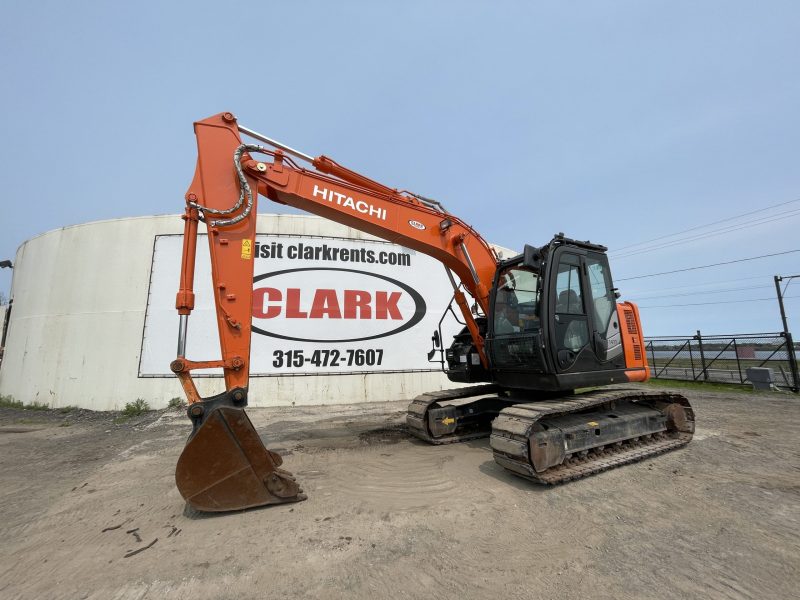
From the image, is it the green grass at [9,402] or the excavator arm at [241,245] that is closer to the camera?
the excavator arm at [241,245]

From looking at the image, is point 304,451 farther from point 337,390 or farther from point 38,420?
point 38,420

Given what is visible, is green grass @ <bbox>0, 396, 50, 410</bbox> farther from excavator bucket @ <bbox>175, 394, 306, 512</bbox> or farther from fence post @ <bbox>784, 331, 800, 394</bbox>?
fence post @ <bbox>784, 331, 800, 394</bbox>

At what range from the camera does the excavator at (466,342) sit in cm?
381

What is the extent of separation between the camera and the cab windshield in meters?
5.38

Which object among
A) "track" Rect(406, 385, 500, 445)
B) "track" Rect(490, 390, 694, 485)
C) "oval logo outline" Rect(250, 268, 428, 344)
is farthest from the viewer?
"oval logo outline" Rect(250, 268, 428, 344)

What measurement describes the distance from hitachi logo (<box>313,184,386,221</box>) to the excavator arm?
0.05 feet

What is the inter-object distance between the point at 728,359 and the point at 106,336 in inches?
880

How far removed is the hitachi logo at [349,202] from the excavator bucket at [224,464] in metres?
2.79

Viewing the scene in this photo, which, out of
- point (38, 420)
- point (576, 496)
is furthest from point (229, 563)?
point (38, 420)

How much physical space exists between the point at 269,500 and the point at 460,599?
2.24m

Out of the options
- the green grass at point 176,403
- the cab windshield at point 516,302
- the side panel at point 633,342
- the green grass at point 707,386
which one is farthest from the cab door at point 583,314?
the green grass at point 707,386

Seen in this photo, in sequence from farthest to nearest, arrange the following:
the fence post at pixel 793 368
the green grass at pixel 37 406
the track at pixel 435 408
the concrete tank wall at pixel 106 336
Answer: the fence post at pixel 793 368
the green grass at pixel 37 406
the concrete tank wall at pixel 106 336
the track at pixel 435 408

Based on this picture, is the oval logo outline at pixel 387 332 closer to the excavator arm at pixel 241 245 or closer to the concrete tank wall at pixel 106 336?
the concrete tank wall at pixel 106 336

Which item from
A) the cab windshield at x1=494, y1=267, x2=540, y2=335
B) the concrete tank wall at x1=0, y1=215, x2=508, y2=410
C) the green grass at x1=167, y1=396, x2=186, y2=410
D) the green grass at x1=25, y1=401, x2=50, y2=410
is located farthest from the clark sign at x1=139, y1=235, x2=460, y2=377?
the cab windshield at x1=494, y1=267, x2=540, y2=335
